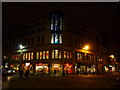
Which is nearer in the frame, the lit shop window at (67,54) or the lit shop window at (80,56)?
the lit shop window at (67,54)

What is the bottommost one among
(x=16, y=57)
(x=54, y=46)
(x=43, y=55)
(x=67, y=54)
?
(x=16, y=57)

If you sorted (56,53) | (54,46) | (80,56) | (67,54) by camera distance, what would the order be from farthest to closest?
1. (80,56)
2. (67,54)
3. (56,53)
4. (54,46)

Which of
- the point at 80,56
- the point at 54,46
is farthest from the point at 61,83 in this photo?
the point at 80,56

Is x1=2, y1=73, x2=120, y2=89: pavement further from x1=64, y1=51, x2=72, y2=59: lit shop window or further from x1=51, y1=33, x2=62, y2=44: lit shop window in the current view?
x1=64, y1=51, x2=72, y2=59: lit shop window

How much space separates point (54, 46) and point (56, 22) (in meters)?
6.91

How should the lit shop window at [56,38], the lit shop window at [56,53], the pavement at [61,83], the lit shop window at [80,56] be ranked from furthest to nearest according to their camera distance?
1. the lit shop window at [80,56]
2. the lit shop window at [56,38]
3. the lit shop window at [56,53]
4. the pavement at [61,83]

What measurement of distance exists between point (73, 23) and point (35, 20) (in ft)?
39.6

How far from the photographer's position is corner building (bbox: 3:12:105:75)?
46.2 metres

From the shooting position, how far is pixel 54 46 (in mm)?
46094

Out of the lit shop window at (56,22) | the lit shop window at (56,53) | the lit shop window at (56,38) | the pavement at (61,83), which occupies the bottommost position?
the pavement at (61,83)

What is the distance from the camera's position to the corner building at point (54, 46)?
152 ft

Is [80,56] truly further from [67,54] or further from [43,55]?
[43,55]

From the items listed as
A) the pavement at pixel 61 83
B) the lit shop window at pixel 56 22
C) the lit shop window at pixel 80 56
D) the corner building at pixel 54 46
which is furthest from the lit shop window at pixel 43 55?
the pavement at pixel 61 83

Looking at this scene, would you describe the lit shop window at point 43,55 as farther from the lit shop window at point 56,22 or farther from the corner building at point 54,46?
the lit shop window at point 56,22
